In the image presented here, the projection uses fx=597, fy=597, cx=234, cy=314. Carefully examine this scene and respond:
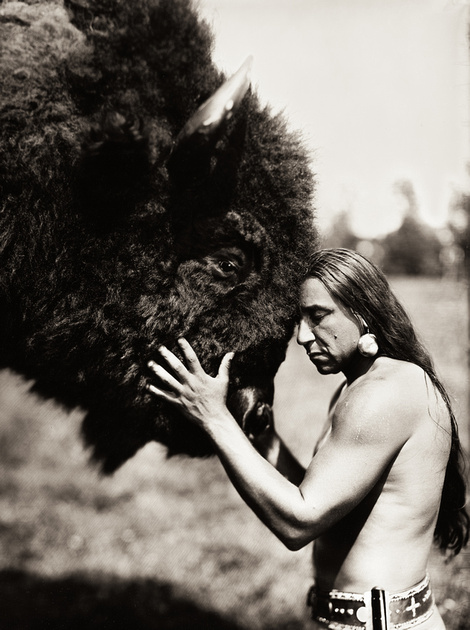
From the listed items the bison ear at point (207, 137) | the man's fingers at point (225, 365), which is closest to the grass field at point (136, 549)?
the man's fingers at point (225, 365)

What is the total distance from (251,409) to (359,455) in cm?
67

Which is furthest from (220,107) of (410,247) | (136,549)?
(410,247)

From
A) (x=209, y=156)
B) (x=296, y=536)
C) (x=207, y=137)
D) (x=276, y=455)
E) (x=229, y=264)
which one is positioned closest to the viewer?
(x=296, y=536)

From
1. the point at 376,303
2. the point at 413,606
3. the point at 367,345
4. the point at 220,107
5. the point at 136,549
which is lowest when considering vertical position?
the point at 136,549

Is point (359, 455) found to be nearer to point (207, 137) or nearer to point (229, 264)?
point (229, 264)

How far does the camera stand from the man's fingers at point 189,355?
254 cm

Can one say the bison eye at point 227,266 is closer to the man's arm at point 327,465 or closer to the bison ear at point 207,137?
the bison ear at point 207,137

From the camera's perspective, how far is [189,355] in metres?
2.57

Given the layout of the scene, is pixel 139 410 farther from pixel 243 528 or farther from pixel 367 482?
pixel 243 528

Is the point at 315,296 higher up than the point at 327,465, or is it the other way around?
the point at 315,296

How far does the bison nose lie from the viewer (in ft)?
9.05

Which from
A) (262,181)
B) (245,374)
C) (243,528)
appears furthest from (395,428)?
(243,528)

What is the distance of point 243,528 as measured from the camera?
208 inches

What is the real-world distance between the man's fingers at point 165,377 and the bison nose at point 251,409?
0.33m
